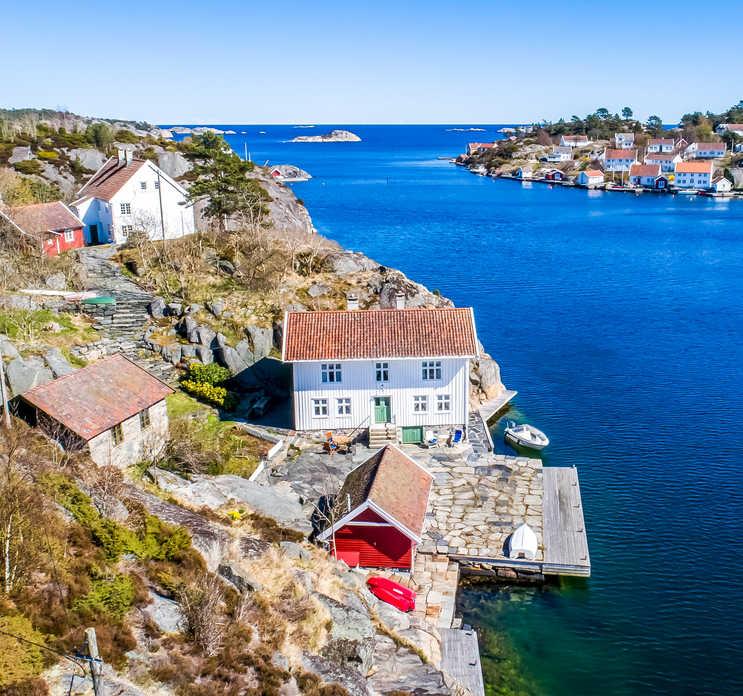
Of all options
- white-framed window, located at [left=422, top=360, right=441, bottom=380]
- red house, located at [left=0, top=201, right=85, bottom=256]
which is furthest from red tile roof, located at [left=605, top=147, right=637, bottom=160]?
white-framed window, located at [left=422, top=360, right=441, bottom=380]

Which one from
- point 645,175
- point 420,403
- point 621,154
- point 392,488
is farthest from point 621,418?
point 621,154

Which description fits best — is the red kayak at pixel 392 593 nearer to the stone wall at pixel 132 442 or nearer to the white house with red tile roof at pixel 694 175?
the stone wall at pixel 132 442

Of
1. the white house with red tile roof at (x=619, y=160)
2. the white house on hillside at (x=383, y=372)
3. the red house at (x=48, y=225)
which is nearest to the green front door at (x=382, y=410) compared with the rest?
the white house on hillside at (x=383, y=372)

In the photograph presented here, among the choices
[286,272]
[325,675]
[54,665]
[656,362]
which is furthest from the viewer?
[656,362]

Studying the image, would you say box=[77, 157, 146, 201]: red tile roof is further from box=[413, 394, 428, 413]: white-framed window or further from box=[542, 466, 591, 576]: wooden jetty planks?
box=[542, 466, 591, 576]: wooden jetty planks

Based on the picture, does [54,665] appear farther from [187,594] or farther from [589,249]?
[589,249]

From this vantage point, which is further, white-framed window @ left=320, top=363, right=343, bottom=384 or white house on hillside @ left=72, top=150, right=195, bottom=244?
white house on hillside @ left=72, top=150, right=195, bottom=244

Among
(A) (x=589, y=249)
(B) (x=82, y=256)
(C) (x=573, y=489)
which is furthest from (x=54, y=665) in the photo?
(A) (x=589, y=249)

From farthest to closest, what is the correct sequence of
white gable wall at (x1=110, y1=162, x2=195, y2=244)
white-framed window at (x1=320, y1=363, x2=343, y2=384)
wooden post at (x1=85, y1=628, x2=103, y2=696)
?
white gable wall at (x1=110, y1=162, x2=195, y2=244)
white-framed window at (x1=320, y1=363, x2=343, y2=384)
wooden post at (x1=85, y1=628, x2=103, y2=696)
